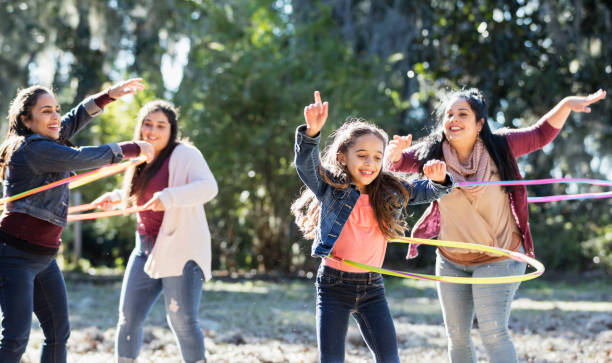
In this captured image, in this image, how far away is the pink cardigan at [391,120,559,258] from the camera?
414 cm

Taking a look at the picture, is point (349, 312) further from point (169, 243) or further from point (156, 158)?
point (156, 158)

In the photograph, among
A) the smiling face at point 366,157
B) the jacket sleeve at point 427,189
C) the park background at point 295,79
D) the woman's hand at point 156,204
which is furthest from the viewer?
the park background at point 295,79

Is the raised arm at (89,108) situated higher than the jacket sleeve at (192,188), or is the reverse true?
the raised arm at (89,108)

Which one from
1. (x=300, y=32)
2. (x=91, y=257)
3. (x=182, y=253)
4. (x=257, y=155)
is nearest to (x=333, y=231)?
(x=182, y=253)

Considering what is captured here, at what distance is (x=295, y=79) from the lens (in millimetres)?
13836

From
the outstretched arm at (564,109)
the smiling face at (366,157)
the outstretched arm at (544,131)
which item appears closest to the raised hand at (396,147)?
the smiling face at (366,157)

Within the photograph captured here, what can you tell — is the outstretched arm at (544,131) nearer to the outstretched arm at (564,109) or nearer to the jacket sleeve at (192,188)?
the outstretched arm at (564,109)

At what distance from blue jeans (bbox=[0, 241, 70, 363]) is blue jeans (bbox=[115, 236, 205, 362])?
0.37 meters

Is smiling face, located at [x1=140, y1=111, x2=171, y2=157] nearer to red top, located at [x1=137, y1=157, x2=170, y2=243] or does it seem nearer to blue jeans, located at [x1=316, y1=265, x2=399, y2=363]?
red top, located at [x1=137, y1=157, x2=170, y2=243]

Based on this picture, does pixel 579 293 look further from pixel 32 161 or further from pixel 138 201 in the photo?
pixel 32 161

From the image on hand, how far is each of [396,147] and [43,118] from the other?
6.47ft

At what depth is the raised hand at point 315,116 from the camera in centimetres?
332

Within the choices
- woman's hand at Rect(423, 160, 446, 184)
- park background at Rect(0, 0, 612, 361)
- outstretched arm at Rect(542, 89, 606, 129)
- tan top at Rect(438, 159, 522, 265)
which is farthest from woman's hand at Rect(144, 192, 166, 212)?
park background at Rect(0, 0, 612, 361)

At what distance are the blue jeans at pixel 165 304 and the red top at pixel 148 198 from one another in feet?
0.22
